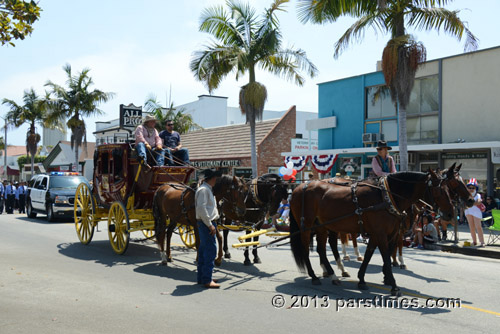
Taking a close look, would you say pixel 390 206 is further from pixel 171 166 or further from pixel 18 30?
pixel 18 30

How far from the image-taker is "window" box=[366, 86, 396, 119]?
22578 mm

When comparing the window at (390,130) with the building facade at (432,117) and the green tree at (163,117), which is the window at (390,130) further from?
the green tree at (163,117)

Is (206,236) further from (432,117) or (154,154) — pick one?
(432,117)

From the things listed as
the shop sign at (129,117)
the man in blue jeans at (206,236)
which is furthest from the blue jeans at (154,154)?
the shop sign at (129,117)

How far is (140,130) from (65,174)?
1192cm

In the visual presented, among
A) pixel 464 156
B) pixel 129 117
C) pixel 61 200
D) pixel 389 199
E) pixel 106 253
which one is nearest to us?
pixel 389 199

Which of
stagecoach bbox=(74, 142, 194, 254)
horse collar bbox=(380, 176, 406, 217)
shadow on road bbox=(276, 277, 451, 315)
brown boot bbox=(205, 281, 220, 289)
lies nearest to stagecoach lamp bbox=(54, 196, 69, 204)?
stagecoach bbox=(74, 142, 194, 254)

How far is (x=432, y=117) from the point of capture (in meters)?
21.2

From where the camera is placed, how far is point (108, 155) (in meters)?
12.1

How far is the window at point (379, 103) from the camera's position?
22578mm

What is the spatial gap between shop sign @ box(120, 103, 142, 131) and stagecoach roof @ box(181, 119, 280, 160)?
10.3m

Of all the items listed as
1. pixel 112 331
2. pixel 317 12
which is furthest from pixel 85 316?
pixel 317 12

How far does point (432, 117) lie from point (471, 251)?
32.3ft

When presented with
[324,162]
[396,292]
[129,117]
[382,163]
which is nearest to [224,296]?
[396,292]
